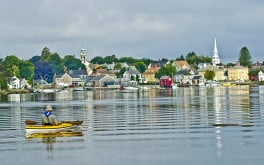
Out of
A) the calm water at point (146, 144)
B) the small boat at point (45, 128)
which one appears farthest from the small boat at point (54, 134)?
the calm water at point (146, 144)

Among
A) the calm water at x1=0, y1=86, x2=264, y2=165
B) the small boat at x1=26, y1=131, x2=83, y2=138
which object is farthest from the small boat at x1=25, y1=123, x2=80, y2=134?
the calm water at x1=0, y1=86, x2=264, y2=165

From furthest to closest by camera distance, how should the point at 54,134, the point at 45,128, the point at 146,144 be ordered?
the point at 45,128 < the point at 54,134 < the point at 146,144

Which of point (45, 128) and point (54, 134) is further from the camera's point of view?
point (45, 128)

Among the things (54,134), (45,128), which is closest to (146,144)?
(54,134)

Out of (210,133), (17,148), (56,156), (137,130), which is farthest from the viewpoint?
(137,130)

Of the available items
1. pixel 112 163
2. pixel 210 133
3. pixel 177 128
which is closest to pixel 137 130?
pixel 177 128

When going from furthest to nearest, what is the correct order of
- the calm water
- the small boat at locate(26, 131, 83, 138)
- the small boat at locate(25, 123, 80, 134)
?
the small boat at locate(25, 123, 80, 134), the small boat at locate(26, 131, 83, 138), the calm water

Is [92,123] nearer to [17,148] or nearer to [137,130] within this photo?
[137,130]

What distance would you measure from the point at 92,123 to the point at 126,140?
1553cm

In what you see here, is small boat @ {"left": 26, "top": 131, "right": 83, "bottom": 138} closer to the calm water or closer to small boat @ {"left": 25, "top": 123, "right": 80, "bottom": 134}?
small boat @ {"left": 25, "top": 123, "right": 80, "bottom": 134}

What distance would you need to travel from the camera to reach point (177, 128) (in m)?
47.3

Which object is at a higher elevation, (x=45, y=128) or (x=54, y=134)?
(x=45, y=128)

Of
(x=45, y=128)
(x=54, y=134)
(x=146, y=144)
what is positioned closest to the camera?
(x=146, y=144)

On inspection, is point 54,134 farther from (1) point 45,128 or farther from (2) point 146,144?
(2) point 146,144
